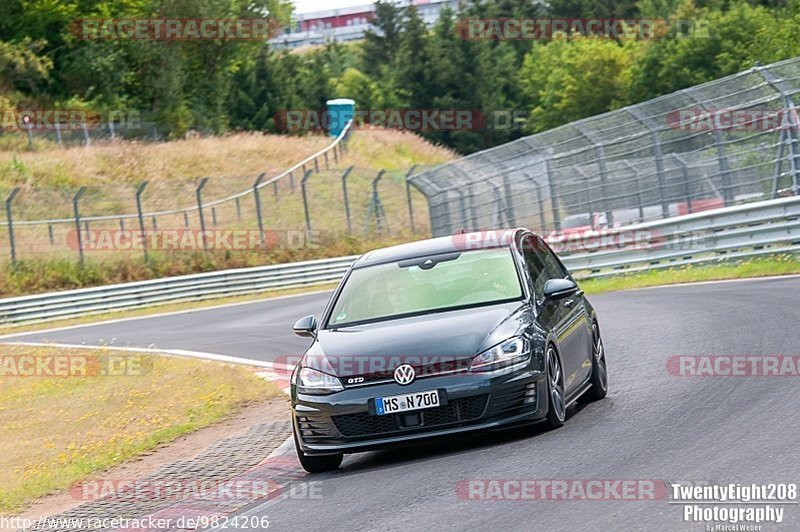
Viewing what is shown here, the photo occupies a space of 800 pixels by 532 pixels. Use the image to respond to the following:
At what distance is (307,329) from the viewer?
9945 mm

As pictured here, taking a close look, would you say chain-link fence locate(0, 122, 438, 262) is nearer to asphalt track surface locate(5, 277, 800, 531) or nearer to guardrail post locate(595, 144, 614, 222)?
guardrail post locate(595, 144, 614, 222)

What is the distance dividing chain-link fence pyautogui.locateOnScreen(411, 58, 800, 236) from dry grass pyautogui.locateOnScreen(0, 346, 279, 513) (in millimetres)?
10602

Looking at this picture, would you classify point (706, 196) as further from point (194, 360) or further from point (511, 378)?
point (511, 378)

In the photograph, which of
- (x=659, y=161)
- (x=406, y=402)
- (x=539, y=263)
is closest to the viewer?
(x=406, y=402)

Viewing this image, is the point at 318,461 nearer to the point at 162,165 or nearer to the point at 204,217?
the point at 204,217

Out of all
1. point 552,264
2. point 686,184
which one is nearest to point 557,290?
point 552,264

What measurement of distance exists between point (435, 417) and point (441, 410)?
63 mm

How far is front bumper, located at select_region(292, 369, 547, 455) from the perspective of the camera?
8.66 metres

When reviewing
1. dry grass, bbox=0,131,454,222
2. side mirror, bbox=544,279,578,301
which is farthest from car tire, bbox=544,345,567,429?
dry grass, bbox=0,131,454,222

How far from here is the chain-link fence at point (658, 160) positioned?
22.6 metres

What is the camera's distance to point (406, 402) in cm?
865

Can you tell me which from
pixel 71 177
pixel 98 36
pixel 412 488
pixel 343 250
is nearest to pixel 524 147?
pixel 343 250

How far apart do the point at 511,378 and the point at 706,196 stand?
17.0 metres

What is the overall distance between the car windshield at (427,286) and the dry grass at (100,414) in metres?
2.65
